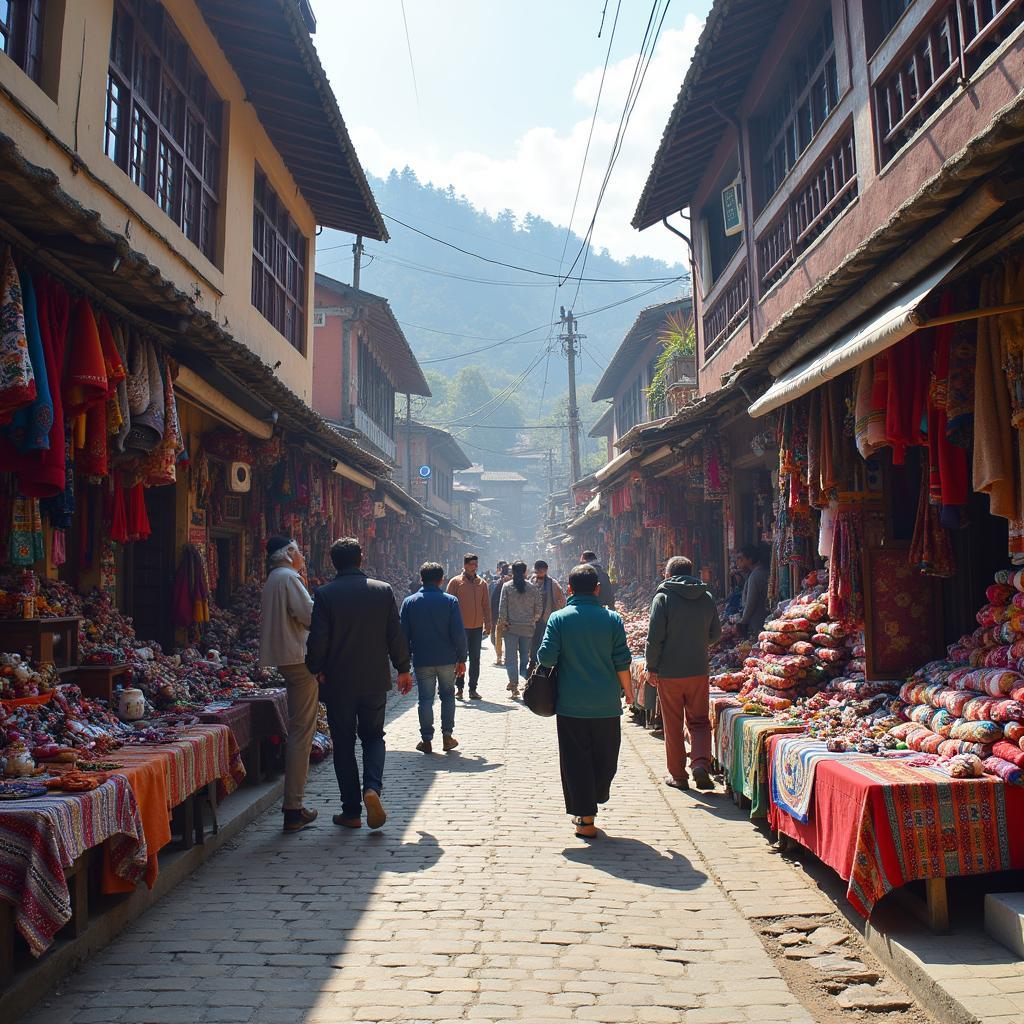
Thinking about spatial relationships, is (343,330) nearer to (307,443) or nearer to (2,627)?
(307,443)

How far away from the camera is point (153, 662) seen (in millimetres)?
7430

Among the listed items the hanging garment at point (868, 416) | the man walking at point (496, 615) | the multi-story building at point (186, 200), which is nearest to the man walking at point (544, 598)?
the man walking at point (496, 615)

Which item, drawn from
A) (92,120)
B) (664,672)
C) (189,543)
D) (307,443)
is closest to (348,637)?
(664,672)

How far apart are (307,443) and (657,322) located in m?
14.8

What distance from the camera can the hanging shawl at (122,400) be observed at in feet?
19.1

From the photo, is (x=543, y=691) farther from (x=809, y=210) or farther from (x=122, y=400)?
(x=809, y=210)

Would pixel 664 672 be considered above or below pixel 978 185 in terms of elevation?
below

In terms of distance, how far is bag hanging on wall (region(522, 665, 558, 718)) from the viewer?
6570 mm

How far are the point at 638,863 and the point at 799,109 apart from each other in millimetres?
9333

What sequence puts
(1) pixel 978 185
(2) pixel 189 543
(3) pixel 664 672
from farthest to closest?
(2) pixel 189 543
(3) pixel 664 672
(1) pixel 978 185

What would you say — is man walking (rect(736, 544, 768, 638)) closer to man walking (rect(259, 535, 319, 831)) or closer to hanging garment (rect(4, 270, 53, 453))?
man walking (rect(259, 535, 319, 831))

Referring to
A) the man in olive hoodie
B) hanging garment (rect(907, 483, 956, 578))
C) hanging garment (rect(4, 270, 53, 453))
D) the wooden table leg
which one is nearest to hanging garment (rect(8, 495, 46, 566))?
hanging garment (rect(4, 270, 53, 453))

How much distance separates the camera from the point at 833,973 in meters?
4.23

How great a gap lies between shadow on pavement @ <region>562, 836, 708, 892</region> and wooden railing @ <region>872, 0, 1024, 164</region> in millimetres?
5957
